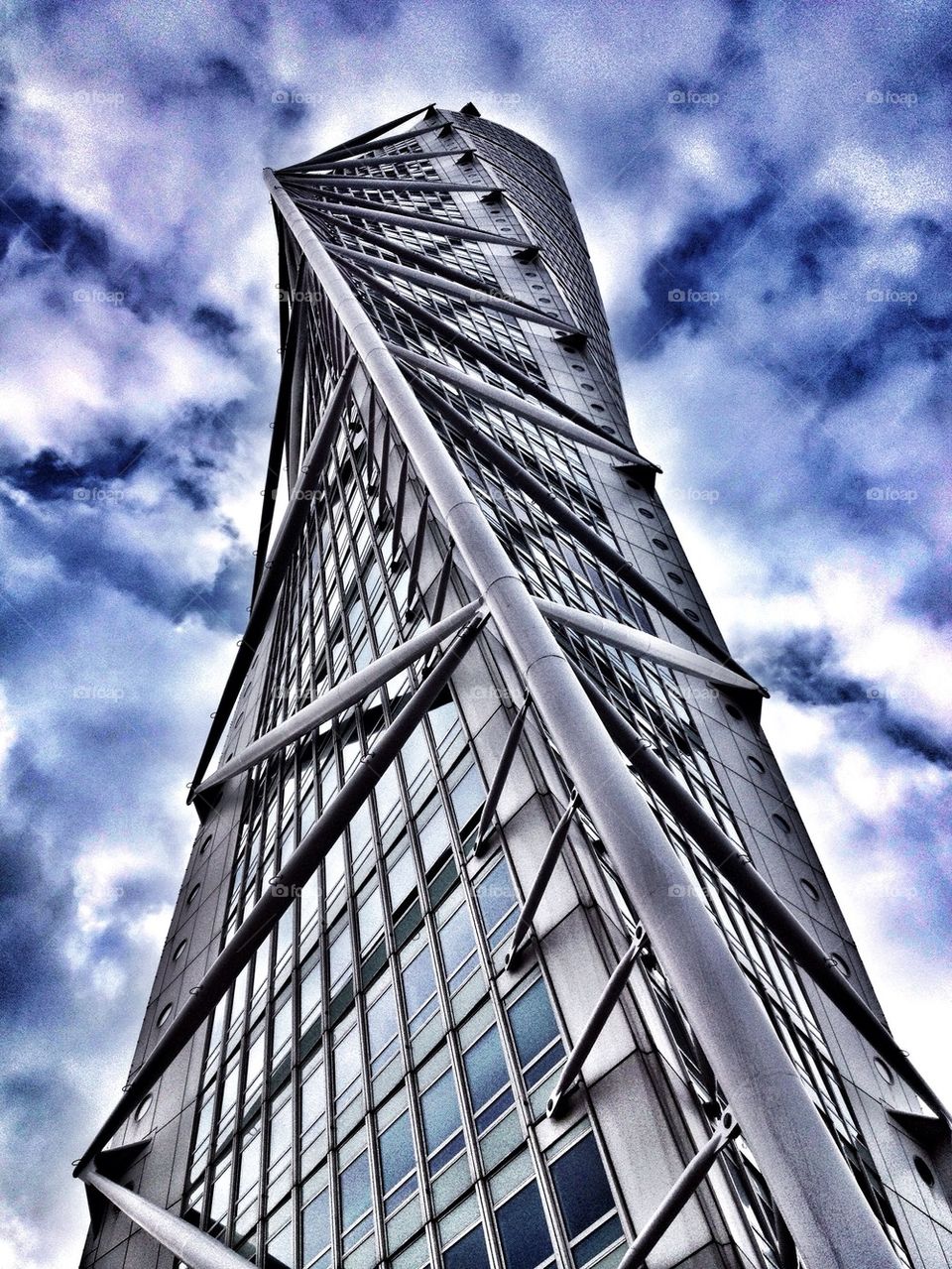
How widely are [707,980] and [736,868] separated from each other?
391 cm

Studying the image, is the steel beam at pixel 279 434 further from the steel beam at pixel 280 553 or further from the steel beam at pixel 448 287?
the steel beam at pixel 448 287

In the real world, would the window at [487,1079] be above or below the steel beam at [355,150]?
below

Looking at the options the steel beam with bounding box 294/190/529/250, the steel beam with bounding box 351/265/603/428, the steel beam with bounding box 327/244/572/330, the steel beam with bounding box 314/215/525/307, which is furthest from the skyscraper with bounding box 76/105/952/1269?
the steel beam with bounding box 294/190/529/250

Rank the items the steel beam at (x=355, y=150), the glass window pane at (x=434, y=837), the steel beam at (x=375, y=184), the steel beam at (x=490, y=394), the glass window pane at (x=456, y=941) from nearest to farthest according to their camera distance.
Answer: the glass window pane at (x=456, y=941)
the glass window pane at (x=434, y=837)
the steel beam at (x=490, y=394)
the steel beam at (x=375, y=184)
the steel beam at (x=355, y=150)

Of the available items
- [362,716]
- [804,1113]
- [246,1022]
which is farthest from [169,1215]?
[804,1113]

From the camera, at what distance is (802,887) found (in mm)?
21062

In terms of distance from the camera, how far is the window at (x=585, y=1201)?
1003cm

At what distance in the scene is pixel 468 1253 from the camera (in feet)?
37.7

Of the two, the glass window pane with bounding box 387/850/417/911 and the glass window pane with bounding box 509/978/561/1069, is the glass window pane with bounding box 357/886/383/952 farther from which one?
the glass window pane with bounding box 509/978/561/1069

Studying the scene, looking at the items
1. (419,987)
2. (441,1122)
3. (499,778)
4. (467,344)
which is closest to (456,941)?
(419,987)

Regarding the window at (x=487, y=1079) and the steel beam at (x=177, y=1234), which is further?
the steel beam at (x=177, y=1234)

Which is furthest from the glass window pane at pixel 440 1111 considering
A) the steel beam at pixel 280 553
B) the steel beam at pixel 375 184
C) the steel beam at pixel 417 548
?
the steel beam at pixel 375 184

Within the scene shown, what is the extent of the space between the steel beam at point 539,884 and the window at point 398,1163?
3.23m

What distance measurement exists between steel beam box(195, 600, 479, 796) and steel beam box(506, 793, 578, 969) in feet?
13.0
